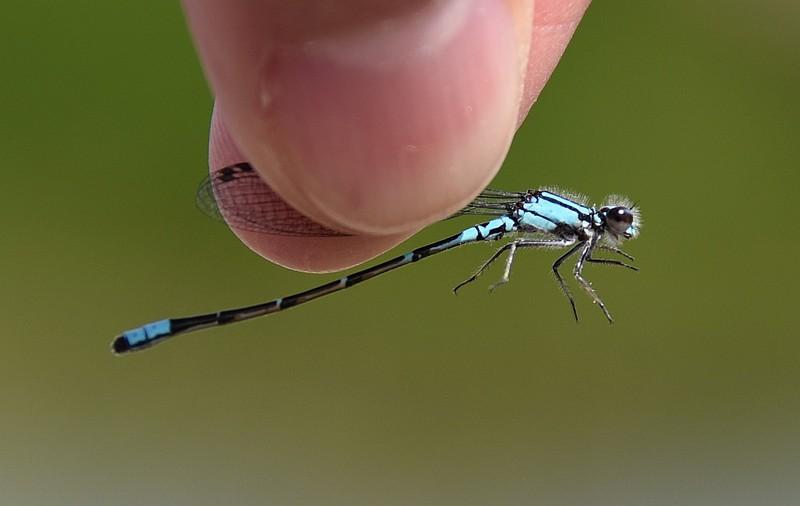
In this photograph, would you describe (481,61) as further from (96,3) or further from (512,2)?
(96,3)

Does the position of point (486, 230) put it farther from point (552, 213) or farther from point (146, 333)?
point (146, 333)

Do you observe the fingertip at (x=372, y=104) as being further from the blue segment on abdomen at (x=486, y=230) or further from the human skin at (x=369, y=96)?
the blue segment on abdomen at (x=486, y=230)

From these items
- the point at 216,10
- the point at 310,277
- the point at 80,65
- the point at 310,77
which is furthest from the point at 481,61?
the point at 80,65

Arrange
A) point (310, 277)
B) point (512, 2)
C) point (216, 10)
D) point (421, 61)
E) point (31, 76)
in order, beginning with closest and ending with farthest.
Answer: point (216, 10) → point (421, 61) → point (512, 2) → point (310, 277) → point (31, 76)

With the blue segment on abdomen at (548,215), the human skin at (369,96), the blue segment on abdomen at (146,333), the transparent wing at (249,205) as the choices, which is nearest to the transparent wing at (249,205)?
the transparent wing at (249,205)

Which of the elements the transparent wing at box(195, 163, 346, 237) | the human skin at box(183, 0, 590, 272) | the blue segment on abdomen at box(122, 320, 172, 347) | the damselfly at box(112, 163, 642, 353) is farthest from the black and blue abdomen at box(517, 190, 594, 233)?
the blue segment on abdomen at box(122, 320, 172, 347)
